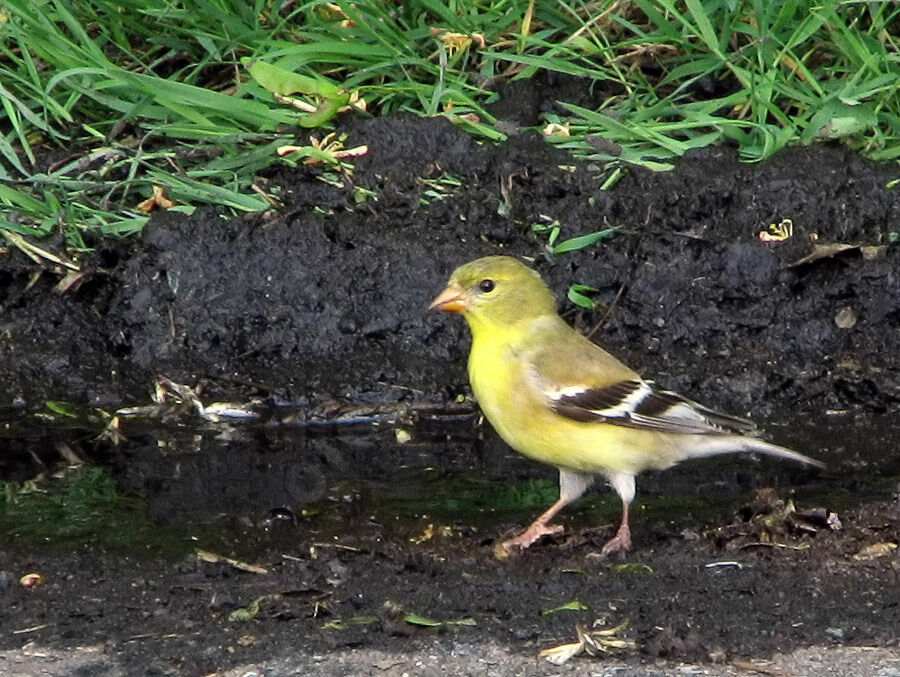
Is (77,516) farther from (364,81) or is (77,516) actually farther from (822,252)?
(822,252)

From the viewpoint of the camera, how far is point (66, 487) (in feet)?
21.3

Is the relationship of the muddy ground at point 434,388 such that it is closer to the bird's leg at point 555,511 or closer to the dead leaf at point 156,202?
the bird's leg at point 555,511

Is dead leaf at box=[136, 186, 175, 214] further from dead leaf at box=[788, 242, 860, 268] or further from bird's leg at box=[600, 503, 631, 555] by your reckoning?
bird's leg at box=[600, 503, 631, 555]

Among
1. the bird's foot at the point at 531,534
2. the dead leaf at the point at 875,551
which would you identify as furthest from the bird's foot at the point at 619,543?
the dead leaf at the point at 875,551

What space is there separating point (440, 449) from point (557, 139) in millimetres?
2049

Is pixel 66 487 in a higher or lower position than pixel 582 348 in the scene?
lower

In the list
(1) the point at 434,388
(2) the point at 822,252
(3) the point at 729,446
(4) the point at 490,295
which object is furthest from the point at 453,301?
(2) the point at 822,252

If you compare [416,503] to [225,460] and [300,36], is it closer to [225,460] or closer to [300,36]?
[225,460]

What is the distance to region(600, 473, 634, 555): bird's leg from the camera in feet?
18.7

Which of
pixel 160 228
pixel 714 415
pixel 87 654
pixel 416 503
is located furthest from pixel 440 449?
pixel 87 654

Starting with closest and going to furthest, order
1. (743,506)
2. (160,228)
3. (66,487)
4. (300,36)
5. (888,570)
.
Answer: (888,570), (743,506), (66,487), (160,228), (300,36)

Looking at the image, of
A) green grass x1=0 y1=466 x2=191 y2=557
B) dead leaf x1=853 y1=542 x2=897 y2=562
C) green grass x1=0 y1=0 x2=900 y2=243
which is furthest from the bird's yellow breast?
green grass x1=0 y1=0 x2=900 y2=243

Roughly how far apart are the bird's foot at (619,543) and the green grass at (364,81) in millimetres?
2726

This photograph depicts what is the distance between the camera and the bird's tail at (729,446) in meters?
6.23
